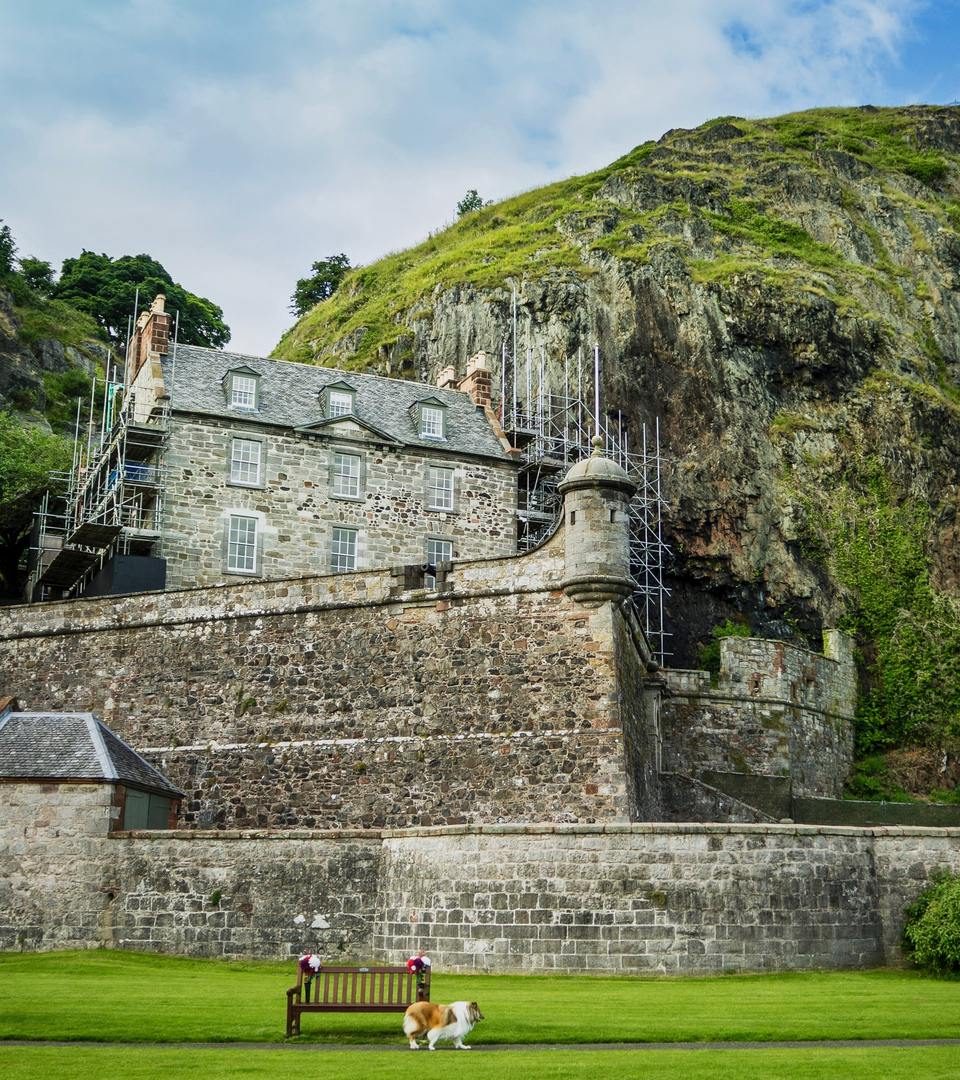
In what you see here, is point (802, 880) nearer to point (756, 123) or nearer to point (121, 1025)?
point (121, 1025)

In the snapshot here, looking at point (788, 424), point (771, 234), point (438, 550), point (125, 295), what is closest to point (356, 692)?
point (438, 550)

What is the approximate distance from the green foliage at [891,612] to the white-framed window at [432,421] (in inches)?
496

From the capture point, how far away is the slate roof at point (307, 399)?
4016 cm

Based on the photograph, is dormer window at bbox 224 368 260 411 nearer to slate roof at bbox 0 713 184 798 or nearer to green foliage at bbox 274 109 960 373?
slate roof at bbox 0 713 184 798

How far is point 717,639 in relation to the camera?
1702 inches

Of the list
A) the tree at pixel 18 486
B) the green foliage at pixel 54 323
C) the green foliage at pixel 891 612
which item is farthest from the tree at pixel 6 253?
the green foliage at pixel 891 612

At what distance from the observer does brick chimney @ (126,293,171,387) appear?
4128 centimetres

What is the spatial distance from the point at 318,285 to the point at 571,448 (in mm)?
42608

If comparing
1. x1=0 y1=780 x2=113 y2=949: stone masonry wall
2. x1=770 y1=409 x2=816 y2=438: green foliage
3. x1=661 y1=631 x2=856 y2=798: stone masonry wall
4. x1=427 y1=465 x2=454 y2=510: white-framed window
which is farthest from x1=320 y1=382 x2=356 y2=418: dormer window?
x1=0 y1=780 x2=113 y2=949: stone masonry wall

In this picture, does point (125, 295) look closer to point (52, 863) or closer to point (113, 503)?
point (113, 503)

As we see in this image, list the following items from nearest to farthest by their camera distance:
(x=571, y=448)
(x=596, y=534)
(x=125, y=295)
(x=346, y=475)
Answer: (x=596, y=534), (x=346, y=475), (x=571, y=448), (x=125, y=295)

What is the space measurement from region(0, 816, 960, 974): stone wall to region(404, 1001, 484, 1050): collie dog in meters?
7.15

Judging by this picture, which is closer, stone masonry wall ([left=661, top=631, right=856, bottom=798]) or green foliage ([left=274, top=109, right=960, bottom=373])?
stone masonry wall ([left=661, top=631, right=856, bottom=798])

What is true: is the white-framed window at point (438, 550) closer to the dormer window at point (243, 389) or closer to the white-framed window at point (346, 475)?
the white-framed window at point (346, 475)
